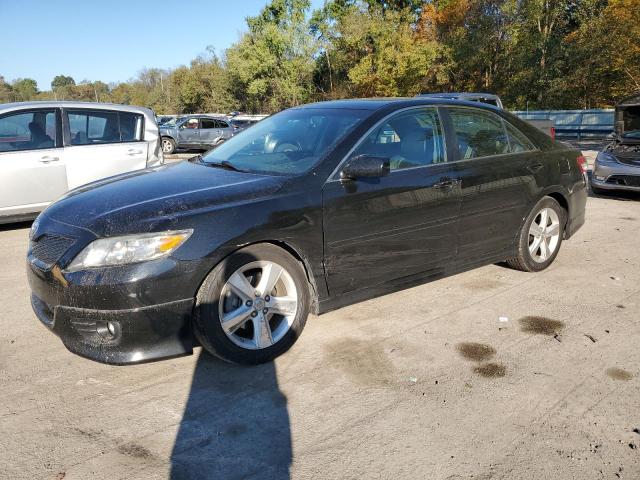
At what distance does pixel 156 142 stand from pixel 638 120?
8113mm

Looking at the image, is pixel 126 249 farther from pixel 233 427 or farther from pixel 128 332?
pixel 233 427

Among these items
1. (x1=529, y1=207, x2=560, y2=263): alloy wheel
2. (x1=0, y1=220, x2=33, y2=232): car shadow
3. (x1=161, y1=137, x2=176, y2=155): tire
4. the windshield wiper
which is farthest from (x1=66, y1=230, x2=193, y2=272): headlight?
(x1=161, y1=137, x2=176, y2=155): tire

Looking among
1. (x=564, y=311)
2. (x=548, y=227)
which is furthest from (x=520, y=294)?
(x=548, y=227)

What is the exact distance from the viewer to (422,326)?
3949mm

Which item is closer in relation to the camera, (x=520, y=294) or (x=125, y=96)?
(x=520, y=294)

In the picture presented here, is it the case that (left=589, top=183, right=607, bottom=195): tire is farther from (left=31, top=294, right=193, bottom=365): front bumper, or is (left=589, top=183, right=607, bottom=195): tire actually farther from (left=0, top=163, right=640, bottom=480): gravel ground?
(left=31, top=294, right=193, bottom=365): front bumper

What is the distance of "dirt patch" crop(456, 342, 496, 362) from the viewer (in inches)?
137

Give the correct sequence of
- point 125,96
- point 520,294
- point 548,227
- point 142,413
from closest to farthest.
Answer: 1. point 142,413
2. point 520,294
3. point 548,227
4. point 125,96

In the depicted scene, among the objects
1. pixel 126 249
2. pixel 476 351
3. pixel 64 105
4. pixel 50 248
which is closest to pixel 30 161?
pixel 64 105

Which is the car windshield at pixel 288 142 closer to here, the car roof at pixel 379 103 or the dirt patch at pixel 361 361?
the car roof at pixel 379 103

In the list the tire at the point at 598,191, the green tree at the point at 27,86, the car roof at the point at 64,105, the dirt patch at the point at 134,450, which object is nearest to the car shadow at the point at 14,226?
the car roof at the point at 64,105

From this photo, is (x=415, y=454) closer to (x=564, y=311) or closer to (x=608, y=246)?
(x=564, y=311)

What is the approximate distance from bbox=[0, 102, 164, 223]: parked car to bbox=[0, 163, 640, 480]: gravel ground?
289 cm

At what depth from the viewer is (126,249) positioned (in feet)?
9.62
